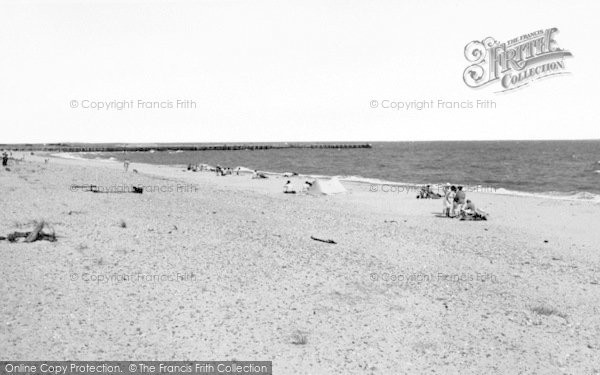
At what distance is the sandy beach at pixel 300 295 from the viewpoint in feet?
20.8

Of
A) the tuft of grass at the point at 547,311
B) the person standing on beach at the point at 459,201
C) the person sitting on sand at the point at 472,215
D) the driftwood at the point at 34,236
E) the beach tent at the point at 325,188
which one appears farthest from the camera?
the beach tent at the point at 325,188

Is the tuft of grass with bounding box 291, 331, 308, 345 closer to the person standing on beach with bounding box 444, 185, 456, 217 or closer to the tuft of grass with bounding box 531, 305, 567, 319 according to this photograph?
the tuft of grass with bounding box 531, 305, 567, 319

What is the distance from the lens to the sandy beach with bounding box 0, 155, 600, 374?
635 centimetres

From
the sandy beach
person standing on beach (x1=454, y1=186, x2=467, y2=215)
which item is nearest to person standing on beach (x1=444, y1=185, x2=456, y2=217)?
person standing on beach (x1=454, y1=186, x2=467, y2=215)

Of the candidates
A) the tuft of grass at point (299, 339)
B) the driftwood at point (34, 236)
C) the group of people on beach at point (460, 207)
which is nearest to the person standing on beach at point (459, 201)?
the group of people on beach at point (460, 207)

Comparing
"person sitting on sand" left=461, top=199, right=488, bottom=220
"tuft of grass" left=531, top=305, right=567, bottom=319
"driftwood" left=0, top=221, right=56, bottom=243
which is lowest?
"tuft of grass" left=531, top=305, right=567, bottom=319

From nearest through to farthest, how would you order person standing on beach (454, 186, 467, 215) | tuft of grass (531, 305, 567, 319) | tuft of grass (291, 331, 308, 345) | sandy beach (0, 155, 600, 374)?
sandy beach (0, 155, 600, 374)
tuft of grass (291, 331, 308, 345)
tuft of grass (531, 305, 567, 319)
person standing on beach (454, 186, 467, 215)

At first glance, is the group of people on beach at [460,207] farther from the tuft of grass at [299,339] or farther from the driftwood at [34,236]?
the driftwood at [34,236]

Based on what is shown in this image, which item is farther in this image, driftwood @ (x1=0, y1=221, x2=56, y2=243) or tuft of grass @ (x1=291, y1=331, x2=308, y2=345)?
driftwood @ (x1=0, y1=221, x2=56, y2=243)

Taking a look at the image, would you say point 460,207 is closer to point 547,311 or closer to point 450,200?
point 450,200

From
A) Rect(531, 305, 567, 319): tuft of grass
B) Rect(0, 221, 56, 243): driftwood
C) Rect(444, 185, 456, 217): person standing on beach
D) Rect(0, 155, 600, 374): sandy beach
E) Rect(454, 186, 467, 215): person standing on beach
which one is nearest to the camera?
Rect(0, 155, 600, 374): sandy beach

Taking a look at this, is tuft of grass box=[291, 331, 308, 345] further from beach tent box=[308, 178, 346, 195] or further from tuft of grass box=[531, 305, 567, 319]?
beach tent box=[308, 178, 346, 195]

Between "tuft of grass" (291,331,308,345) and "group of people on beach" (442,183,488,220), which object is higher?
"group of people on beach" (442,183,488,220)

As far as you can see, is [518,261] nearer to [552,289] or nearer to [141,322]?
[552,289]
